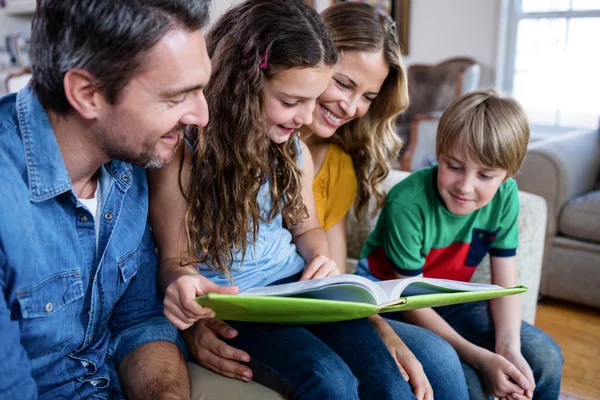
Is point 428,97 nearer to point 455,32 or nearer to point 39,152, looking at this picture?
point 455,32

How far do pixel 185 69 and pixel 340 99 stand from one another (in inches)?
23.4

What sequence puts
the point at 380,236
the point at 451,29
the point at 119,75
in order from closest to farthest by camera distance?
the point at 119,75 → the point at 380,236 → the point at 451,29

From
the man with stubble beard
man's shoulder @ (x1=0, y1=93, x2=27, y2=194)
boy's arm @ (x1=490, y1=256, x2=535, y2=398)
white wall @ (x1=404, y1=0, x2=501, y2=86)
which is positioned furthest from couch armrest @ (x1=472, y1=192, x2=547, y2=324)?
white wall @ (x1=404, y1=0, x2=501, y2=86)

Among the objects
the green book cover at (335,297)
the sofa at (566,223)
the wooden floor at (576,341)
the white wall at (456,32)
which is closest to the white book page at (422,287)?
the green book cover at (335,297)

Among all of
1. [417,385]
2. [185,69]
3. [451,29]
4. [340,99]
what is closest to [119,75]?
[185,69]

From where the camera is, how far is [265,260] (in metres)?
1.29

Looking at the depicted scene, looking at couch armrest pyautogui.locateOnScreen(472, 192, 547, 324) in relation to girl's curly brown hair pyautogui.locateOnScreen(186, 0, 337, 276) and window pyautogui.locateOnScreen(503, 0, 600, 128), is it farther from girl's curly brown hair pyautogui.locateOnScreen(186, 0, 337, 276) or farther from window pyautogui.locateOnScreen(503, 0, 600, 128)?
window pyautogui.locateOnScreen(503, 0, 600, 128)

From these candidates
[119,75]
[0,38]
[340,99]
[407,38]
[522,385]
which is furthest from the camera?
[0,38]

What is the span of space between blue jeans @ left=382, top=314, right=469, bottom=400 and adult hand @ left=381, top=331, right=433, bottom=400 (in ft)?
0.12

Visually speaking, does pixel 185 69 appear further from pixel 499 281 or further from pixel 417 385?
pixel 499 281

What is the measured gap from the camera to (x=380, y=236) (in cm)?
157

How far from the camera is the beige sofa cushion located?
2361 mm

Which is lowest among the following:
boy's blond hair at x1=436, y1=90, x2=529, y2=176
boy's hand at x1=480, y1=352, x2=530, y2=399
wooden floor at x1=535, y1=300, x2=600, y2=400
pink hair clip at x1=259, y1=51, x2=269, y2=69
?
wooden floor at x1=535, y1=300, x2=600, y2=400

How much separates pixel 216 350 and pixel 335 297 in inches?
11.8
